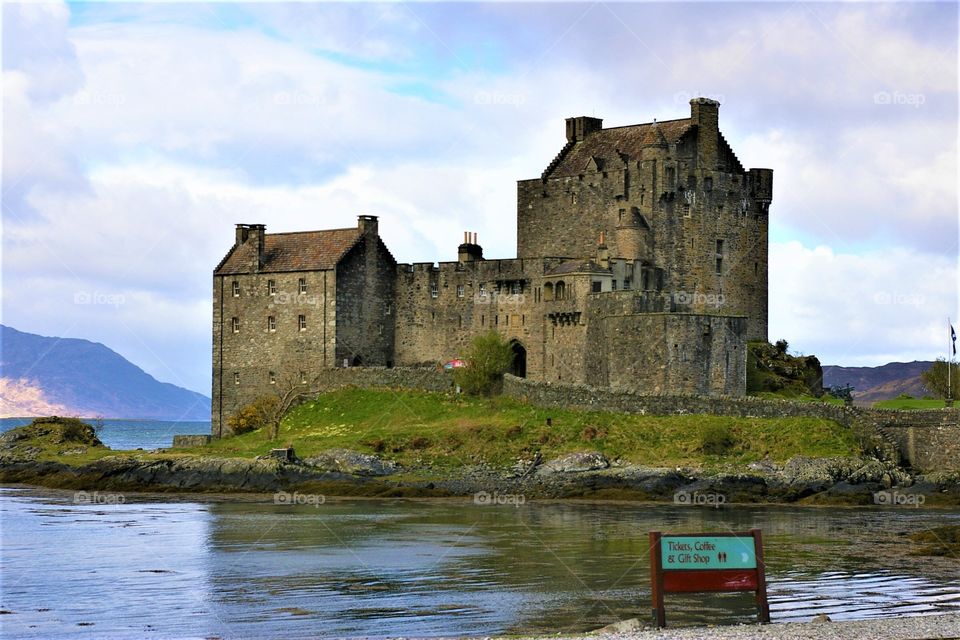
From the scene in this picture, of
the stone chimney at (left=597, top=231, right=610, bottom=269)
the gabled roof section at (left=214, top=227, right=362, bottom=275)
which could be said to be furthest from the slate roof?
the gabled roof section at (left=214, top=227, right=362, bottom=275)

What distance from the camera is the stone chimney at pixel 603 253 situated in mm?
67281

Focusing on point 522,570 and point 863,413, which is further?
point 863,413

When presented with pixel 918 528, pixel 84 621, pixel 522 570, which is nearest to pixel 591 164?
pixel 918 528

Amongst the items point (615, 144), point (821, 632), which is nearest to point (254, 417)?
point (615, 144)

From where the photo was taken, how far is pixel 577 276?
66562mm

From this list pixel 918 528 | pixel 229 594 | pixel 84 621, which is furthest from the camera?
pixel 918 528

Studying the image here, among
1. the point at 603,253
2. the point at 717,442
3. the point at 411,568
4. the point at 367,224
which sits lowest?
the point at 411,568

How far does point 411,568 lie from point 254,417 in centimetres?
3823

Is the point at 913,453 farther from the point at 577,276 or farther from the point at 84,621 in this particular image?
the point at 84,621

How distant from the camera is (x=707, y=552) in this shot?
24000mm

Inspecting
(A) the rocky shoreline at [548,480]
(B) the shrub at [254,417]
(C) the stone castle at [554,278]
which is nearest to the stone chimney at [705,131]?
(C) the stone castle at [554,278]

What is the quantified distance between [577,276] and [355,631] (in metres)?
42.2

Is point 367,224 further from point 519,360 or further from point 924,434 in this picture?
point 924,434

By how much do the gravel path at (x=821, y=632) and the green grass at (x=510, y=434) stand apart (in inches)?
1227
